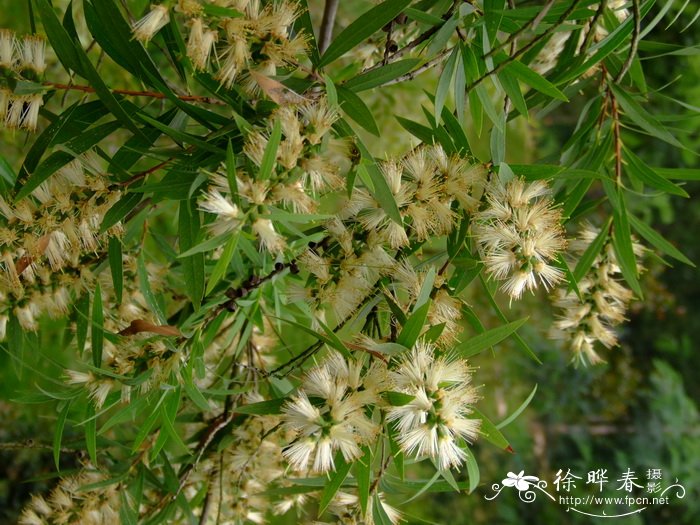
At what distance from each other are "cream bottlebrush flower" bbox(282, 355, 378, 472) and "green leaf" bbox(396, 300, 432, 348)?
31 mm

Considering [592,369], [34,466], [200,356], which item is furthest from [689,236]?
[200,356]

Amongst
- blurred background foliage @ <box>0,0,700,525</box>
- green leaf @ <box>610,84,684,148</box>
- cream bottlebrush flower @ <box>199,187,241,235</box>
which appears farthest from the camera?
blurred background foliage @ <box>0,0,700,525</box>

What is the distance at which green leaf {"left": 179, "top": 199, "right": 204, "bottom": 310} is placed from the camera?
53cm

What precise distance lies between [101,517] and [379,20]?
490 mm

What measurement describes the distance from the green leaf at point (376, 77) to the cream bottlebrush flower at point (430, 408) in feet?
0.61

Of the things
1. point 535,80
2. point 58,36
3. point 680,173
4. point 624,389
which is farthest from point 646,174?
point 624,389

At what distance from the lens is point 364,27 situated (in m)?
0.50

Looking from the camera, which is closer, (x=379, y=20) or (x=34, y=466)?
(x=379, y=20)

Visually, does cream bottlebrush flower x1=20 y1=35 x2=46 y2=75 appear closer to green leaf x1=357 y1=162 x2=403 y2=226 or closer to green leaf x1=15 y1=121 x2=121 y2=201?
green leaf x1=15 y1=121 x2=121 y2=201

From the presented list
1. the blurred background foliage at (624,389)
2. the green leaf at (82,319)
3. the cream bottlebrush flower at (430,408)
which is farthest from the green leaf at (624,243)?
the blurred background foliage at (624,389)

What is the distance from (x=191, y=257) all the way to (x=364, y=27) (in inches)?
8.3

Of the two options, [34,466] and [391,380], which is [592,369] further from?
[391,380]

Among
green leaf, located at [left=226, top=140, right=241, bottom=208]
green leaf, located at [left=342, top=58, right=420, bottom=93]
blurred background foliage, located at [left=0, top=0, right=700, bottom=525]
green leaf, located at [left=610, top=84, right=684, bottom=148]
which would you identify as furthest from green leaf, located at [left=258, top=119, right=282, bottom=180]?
blurred background foliage, located at [left=0, top=0, right=700, bottom=525]

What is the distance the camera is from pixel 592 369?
233 centimetres
